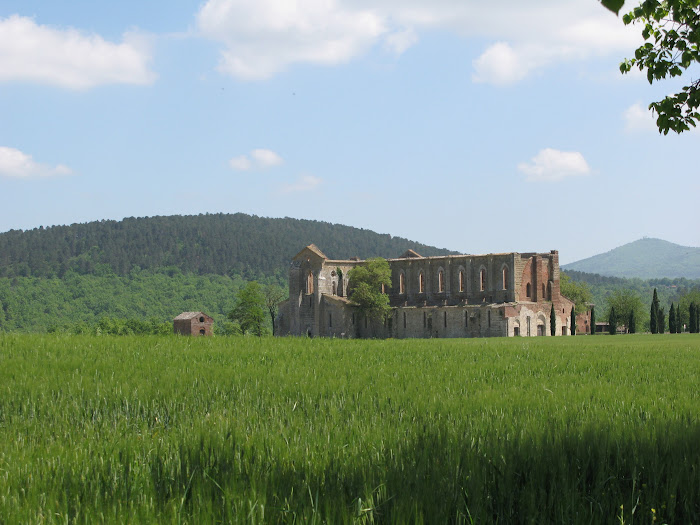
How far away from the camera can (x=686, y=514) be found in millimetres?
5000

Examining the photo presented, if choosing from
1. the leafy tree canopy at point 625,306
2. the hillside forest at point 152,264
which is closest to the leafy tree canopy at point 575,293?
the leafy tree canopy at point 625,306

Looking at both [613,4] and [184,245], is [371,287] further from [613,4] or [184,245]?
[184,245]

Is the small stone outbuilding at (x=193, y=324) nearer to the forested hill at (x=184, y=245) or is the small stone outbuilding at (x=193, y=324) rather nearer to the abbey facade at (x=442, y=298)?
the abbey facade at (x=442, y=298)

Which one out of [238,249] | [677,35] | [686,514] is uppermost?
[238,249]

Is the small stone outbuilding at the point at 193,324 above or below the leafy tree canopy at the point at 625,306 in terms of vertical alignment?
below

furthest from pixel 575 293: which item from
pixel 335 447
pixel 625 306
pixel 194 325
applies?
pixel 335 447

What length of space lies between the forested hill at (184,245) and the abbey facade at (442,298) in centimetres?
7895

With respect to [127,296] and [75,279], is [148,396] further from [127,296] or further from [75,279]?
[75,279]

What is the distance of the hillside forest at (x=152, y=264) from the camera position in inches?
4648

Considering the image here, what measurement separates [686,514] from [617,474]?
2.29 feet

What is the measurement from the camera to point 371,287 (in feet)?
221

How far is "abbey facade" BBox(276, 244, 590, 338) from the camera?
60438mm

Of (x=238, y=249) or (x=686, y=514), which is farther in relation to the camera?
(x=238, y=249)

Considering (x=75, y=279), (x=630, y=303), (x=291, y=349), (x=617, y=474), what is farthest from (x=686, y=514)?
(x=75, y=279)
